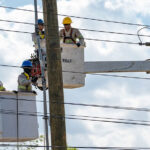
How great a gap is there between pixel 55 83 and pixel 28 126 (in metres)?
1.13

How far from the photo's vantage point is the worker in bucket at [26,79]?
53.7ft

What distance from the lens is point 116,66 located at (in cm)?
1703

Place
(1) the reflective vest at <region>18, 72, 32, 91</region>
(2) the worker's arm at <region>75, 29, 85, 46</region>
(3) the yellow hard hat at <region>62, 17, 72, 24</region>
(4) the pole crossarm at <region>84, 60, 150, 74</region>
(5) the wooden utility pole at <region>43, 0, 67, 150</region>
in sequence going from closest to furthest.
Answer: (5) the wooden utility pole at <region>43, 0, 67, 150</region> → (1) the reflective vest at <region>18, 72, 32, 91</region> → (4) the pole crossarm at <region>84, 60, 150, 74</region> → (2) the worker's arm at <region>75, 29, 85, 46</region> → (3) the yellow hard hat at <region>62, 17, 72, 24</region>

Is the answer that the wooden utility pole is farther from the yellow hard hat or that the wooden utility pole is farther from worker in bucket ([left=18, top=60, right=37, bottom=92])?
the yellow hard hat

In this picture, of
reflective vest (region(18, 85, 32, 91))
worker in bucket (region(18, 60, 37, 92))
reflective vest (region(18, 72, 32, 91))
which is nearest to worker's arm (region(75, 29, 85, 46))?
worker in bucket (region(18, 60, 37, 92))

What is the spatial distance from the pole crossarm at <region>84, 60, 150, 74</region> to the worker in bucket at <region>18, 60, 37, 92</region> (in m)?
1.18

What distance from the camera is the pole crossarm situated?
16.9 meters

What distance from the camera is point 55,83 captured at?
15.5m

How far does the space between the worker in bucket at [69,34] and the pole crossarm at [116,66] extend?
0.58 meters

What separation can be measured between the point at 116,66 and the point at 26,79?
200 cm

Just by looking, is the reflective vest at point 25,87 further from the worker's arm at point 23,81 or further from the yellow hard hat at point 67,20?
the yellow hard hat at point 67,20

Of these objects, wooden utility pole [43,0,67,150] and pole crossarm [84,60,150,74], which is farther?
pole crossarm [84,60,150,74]

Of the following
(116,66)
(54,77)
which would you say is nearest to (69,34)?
(116,66)

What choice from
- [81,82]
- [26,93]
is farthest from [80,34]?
[26,93]
